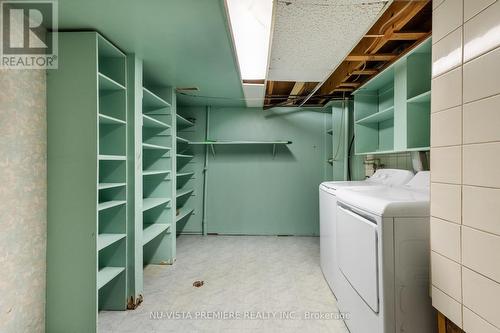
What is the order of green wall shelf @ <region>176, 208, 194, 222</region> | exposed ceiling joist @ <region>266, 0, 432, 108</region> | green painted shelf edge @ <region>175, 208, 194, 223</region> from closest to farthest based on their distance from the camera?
1. exposed ceiling joist @ <region>266, 0, 432, 108</region>
2. green painted shelf edge @ <region>175, 208, 194, 223</region>
3. green wall shelf @ <region>176, 208, 194, 222</region>

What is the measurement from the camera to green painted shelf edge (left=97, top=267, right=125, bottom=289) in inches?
75.1


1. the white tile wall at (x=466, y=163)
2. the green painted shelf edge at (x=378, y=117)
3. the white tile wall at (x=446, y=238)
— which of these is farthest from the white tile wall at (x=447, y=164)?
the green painted shelf edge at (x=378, y=117)

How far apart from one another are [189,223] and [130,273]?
7.16 ft

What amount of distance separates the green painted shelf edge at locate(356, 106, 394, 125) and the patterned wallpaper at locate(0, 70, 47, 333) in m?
2.83

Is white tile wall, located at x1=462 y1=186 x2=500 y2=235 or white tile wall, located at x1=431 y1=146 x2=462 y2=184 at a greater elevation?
white tile wall, located at x1=431 y1=146 x2=462 y2=184

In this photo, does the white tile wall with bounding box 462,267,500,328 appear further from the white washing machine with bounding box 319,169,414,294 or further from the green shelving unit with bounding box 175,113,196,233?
the green shelving unit with bounding box 175,113,196,233

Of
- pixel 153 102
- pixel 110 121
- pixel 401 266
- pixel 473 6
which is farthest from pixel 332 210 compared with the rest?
pixel 153 102

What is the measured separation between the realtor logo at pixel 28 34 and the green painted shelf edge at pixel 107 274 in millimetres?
1550

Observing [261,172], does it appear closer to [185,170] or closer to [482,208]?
[185,170]

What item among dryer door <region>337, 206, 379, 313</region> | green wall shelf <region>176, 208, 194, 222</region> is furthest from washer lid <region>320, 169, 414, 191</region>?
green wall shelf <region>176, 208, 194, 222</region>

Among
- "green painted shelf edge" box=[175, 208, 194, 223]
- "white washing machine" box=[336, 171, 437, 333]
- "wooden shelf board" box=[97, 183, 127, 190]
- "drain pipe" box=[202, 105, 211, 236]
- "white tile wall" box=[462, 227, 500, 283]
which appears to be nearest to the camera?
"white tile wall" box=[462, 227, 500, 283]

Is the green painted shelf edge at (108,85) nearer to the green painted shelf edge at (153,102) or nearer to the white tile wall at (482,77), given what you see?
the green painted shelf edge at (153,102)

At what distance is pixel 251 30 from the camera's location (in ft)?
6.08

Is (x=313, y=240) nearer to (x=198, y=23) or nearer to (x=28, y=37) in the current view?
(x=198, y=23)
